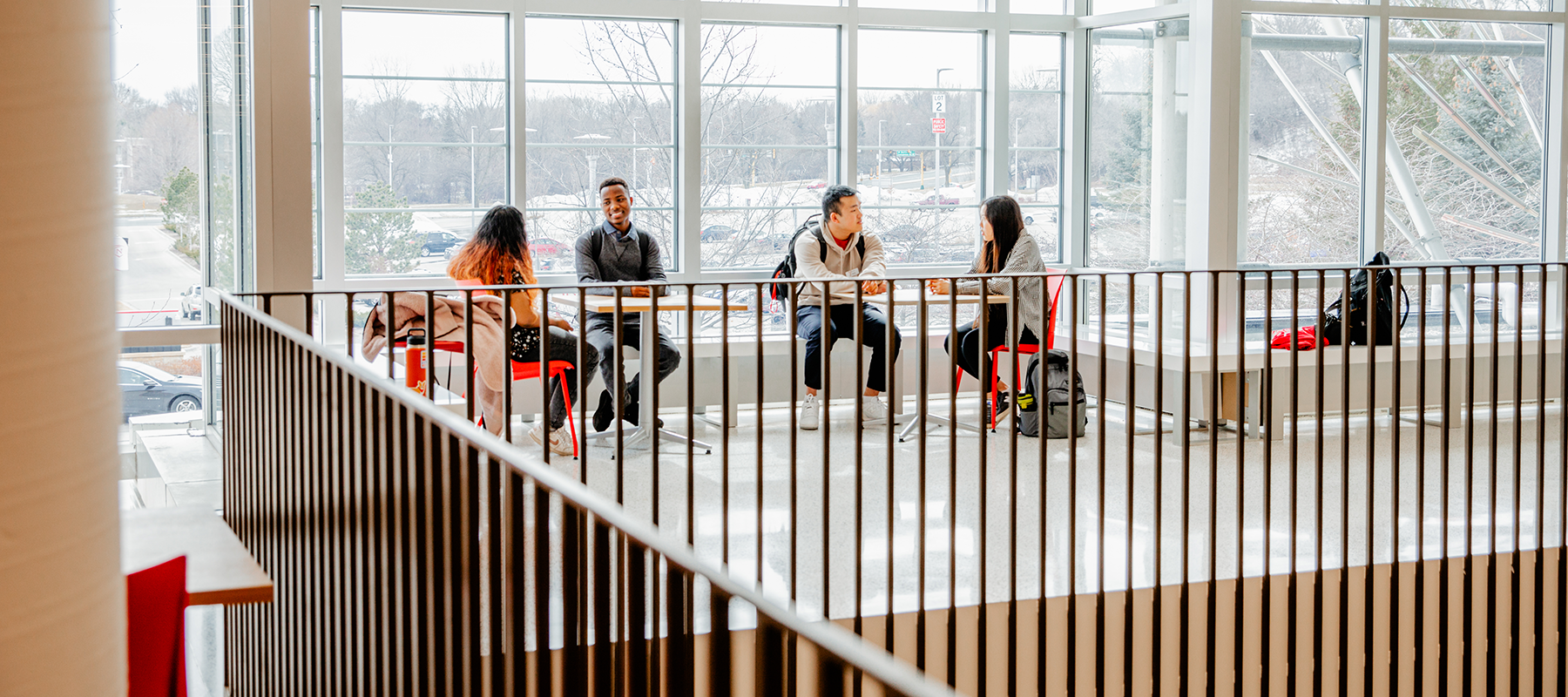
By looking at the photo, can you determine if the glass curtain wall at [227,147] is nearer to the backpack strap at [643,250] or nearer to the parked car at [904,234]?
the backpack strap at [643,250]

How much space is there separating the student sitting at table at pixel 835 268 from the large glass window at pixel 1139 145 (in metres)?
1.60

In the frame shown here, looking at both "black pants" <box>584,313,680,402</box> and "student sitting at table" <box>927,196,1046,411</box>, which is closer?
"black pants" <box>584,313,680,402</box>

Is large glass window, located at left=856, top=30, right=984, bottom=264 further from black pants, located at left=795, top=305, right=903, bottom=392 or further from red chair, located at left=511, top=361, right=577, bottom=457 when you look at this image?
red chair, located at left=511, top=361, right=577, bottom=457

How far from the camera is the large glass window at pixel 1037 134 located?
318 inches

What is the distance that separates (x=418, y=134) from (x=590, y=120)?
0.90 meters

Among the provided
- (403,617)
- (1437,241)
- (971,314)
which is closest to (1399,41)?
(1437,241)

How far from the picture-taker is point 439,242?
23.1 feet

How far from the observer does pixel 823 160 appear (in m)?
7.79

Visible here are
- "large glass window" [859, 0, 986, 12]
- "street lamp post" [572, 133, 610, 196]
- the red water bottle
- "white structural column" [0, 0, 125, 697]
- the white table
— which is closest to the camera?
"white structural column" [0, 0, 125, 697]

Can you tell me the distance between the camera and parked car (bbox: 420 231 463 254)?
702 centimetres

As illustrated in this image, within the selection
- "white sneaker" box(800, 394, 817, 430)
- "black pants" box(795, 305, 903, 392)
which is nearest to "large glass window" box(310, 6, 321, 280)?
"black pants" box(795, 305, 903, 392)

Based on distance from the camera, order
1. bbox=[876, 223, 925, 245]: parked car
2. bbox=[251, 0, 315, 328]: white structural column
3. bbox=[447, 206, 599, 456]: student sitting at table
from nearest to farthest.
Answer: bbox=[251, 0, 315, 328]: white structural column, bbox=[447, 206, 599, 456]: student sitting at table, bbox=[876, 223, 925, 245]: parked car

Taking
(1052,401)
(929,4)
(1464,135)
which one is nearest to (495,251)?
(1052,401)

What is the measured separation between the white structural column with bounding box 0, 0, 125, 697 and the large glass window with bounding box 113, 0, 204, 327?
341 centimetres
